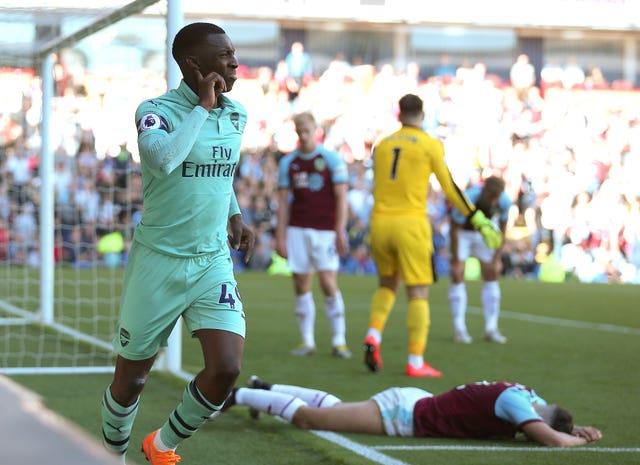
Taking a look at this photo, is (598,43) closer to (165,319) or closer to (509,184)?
(509,184)

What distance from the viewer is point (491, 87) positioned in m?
30.0

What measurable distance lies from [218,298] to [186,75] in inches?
30.6

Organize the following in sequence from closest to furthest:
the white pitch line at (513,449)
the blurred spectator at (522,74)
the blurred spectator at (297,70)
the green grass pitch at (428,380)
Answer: the green grass pitch at (428,380)
the white pitch line at (513,449)
the blurred spectator at (297,70)
the blurred spectator at (522,74)

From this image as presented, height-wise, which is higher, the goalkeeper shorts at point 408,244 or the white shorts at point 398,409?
the goalkeeper shorts at point 408,244

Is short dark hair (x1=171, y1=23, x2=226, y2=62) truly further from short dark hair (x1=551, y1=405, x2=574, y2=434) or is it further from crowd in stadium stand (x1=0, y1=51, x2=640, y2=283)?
crowd in stadium stand (x1=0, y1=51, x2=640, y2=283)

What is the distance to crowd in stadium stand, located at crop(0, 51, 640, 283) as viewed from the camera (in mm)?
16922

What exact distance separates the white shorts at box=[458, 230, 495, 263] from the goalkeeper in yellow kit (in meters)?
2.85

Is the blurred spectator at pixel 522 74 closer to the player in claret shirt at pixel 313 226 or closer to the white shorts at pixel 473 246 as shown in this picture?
the white shorts at pixel 473 246

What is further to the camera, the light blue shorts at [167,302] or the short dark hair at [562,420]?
the short dark hair at [562,420]

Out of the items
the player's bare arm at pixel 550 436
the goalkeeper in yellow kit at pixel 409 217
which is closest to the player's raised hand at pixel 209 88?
the player's bare arm at pixel 550 436

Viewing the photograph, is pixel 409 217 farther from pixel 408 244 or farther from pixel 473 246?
pixel 473 246

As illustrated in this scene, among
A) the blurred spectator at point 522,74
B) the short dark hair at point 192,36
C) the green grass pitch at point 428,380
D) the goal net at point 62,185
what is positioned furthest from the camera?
the blurred spectator at point 522,74

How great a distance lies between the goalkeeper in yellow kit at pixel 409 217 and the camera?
25.1 ft

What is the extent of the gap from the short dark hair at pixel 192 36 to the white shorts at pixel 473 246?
7357mm
